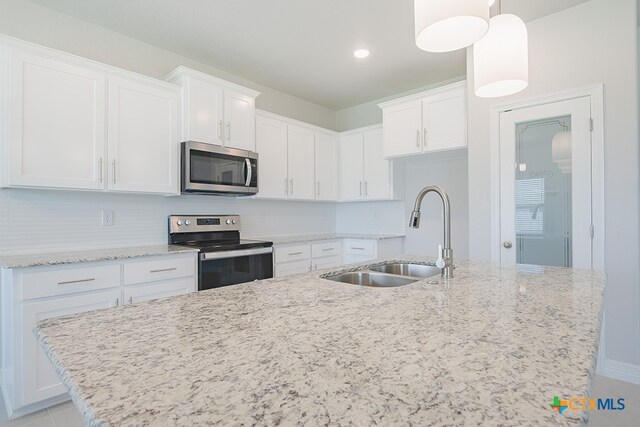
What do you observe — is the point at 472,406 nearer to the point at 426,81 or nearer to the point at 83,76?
the point at 83,76

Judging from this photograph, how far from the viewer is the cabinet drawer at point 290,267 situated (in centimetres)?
342

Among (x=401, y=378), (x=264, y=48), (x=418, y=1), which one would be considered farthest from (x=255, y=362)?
(x=264, y=48)

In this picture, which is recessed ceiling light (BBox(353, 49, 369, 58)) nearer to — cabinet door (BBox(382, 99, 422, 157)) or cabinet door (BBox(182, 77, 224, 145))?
cabinet door (BBox(382, 99, 422, 157))

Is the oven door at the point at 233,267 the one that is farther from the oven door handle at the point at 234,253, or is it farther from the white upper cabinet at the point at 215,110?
the white upper cabinet at the point at 215,110

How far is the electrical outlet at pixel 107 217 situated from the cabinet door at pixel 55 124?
39cm

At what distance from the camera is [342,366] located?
2.07ft

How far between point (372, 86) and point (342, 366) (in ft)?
13.1

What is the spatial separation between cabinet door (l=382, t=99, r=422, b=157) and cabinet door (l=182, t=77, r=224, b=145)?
177 cm

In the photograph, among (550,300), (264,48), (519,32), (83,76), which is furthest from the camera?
(264,48)

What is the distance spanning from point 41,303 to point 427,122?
11.1 feet

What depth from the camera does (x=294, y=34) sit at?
2949 millimetres

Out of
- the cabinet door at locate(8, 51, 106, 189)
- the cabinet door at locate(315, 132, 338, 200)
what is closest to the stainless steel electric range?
the cabinet door at locate(8, 51, 106, 189)

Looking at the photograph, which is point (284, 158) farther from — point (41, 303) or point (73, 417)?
point (73, 417)

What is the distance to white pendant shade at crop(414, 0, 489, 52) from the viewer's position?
1.08m
